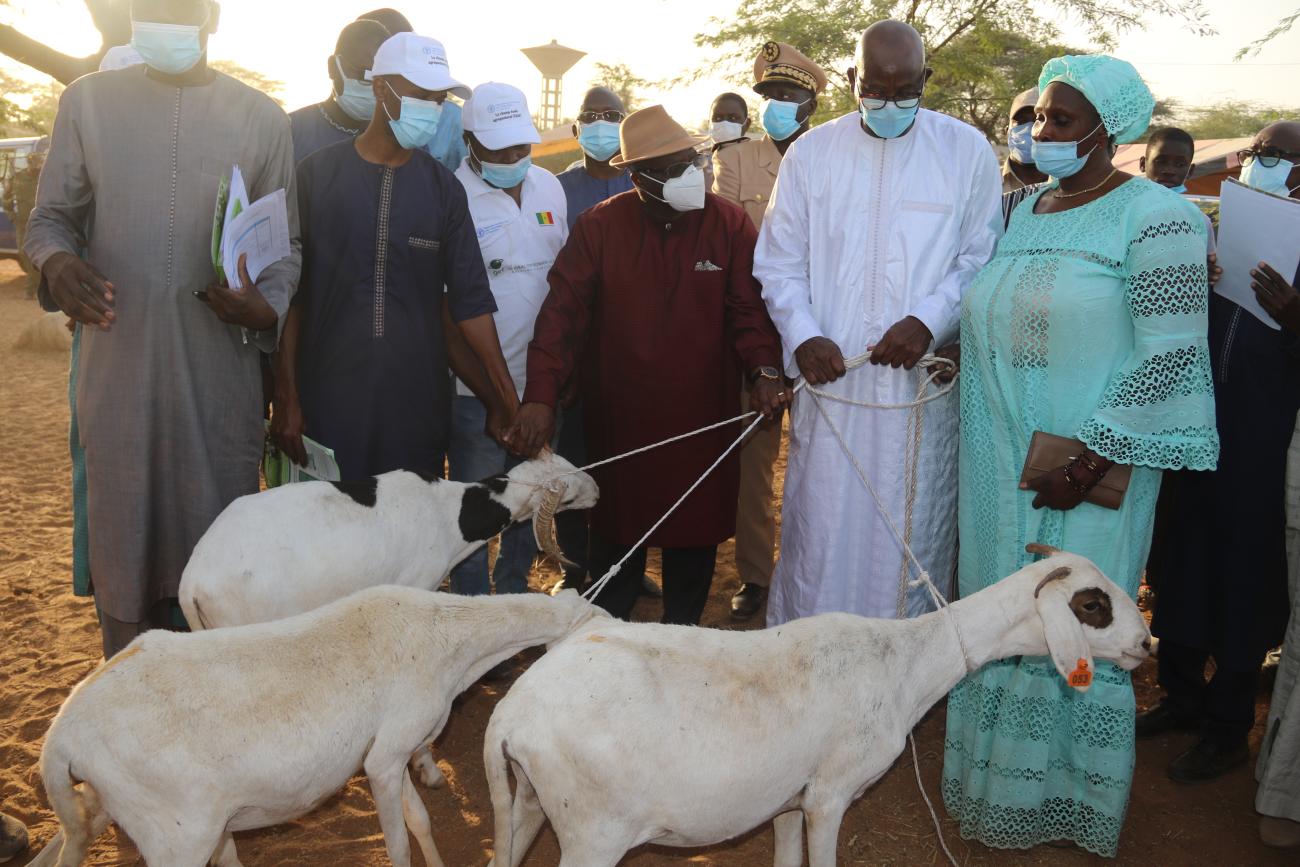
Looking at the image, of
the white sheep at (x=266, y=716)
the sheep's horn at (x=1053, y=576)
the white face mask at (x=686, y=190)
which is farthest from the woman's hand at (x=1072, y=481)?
the white face mask at (x=686, y=190)

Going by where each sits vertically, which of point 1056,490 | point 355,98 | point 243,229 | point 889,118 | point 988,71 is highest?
point 988,71

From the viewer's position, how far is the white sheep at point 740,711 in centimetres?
304

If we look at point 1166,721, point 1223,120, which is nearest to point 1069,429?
point 1166,721

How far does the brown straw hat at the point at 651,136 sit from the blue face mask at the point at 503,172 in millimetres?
775

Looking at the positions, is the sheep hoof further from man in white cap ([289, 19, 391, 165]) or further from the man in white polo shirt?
man in white cap ([289, 19, 391, 165])

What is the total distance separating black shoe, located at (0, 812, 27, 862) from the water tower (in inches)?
1599

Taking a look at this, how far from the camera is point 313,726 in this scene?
326cm

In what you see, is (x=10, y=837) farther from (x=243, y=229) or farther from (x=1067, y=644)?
(x=1067, y=644)

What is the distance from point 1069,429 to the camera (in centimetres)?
395

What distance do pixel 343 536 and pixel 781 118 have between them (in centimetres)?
433

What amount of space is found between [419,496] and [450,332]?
3.19ft

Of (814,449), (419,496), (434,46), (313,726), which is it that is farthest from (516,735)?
(434,46)

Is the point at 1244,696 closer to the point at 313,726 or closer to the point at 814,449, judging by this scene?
the point at 814,449

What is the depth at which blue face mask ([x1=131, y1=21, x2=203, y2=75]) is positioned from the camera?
4.00 metres
